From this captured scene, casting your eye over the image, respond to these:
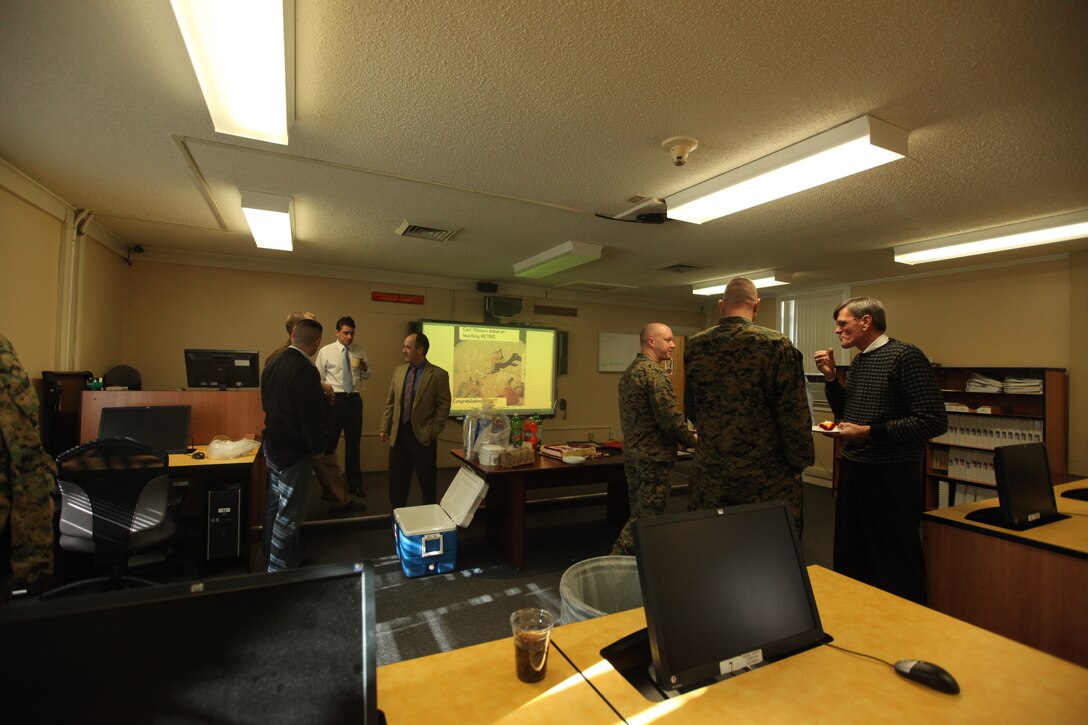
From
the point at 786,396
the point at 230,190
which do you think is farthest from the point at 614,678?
the point at 230,190

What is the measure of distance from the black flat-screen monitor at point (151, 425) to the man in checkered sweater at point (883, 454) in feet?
13.2

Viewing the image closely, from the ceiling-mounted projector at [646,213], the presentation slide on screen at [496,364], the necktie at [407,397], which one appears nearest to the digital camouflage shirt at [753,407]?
the ceiling-mounted projector at [646,213]

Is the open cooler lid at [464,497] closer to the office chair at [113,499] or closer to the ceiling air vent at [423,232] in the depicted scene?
the office chair at [113,499]

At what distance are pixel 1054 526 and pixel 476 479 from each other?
285 centimetres

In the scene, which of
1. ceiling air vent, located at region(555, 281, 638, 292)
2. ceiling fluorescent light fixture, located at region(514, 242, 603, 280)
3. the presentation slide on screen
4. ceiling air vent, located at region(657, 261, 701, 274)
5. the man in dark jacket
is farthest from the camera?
ceiling air vent, located at region(555, 281, 638, 292)

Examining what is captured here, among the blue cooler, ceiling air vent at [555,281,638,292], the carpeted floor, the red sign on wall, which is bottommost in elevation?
the carpeted floor

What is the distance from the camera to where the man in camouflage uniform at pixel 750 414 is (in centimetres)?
199

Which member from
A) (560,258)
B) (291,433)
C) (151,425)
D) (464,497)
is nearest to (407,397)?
(464,497)

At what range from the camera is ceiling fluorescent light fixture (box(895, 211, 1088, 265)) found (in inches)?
123

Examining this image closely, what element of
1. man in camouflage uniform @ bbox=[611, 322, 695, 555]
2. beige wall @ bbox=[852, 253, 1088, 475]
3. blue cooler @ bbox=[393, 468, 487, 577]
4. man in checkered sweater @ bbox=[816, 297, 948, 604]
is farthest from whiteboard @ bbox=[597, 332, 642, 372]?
man in checkered sweater @ bbox=[816, 297, 948, 604]

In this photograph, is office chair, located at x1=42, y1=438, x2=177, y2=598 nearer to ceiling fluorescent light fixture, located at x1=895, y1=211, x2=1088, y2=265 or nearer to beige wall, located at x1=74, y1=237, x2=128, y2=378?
beige wall, located at x1=74, y1=237, x2=128, y2=378

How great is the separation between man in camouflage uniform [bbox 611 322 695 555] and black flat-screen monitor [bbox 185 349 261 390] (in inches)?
113

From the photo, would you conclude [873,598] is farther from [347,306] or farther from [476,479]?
[347,306]

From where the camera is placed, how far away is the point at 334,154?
2.48 meters
